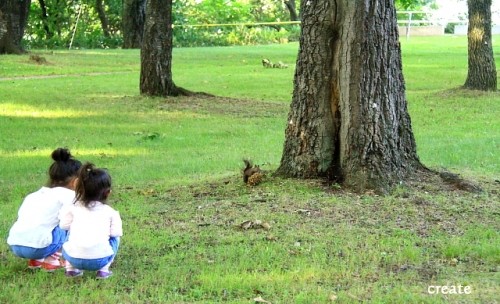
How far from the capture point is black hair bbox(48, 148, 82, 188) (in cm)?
578

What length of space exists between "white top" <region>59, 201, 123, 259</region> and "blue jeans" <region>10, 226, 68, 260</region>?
21 centimetres

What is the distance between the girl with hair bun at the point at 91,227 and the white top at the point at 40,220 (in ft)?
0.54

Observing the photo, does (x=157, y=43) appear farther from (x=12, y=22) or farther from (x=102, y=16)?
(x=102, y=16)

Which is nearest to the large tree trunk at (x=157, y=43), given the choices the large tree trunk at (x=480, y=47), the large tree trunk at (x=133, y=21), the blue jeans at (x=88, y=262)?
the large tree trunk at (x=480, y=47)

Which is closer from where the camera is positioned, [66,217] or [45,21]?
[66,217]

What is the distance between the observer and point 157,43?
16734 mm

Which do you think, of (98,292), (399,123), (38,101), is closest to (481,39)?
(38,101)

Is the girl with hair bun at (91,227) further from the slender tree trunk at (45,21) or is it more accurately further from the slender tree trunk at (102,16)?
the slender tree trunk at (45,21)

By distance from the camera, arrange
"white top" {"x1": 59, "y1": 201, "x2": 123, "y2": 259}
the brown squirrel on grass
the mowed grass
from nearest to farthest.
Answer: the mowed grass
"white top" {"x1": 59, "y1": 201, "x2": 123, "y2": 259}
the brown squirrel on grass

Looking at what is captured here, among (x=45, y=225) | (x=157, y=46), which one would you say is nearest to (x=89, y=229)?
(x=45, y=225)

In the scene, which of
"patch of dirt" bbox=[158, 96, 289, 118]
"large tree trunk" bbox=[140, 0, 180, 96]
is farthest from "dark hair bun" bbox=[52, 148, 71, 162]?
"large tree trunk" bbox=[140, 0, 180, 96]

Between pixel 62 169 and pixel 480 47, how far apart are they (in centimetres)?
1415

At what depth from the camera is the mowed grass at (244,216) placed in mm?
5211

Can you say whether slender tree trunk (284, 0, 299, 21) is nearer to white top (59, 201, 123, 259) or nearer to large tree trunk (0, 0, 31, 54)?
large tree trunk (0, 0, 31, 54)
